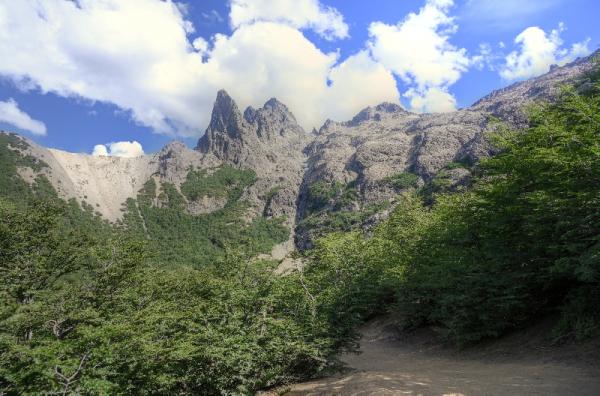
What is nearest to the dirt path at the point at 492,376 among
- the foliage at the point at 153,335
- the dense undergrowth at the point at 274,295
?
the dense undergrowth at the point at 274,295

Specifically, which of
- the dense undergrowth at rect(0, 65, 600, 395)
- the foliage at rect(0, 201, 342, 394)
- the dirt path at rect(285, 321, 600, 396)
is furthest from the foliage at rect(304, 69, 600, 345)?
the foliage at rect(0, 201, 342, 394)

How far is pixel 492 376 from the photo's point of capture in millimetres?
12602

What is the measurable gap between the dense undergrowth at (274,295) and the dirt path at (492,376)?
94cm

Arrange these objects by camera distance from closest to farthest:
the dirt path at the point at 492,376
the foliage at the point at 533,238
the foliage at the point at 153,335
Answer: the dirt path at the point at 492,376 → the foliage at the point at 153,335 → the foliage at the point at 533,238

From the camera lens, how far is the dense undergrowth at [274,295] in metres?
12.4

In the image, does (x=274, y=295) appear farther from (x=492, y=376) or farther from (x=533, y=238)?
(x=533, y=238)

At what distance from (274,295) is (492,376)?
8355mm

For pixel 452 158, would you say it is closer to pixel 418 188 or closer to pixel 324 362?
pixel 418 188

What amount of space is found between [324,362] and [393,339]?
577 inches

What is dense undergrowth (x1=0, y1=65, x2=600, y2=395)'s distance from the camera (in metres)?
12.4

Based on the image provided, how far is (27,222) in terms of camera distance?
23.1m

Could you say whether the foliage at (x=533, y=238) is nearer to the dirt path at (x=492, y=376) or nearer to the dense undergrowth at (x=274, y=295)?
the dense undergrowth at (x=274, y=295)

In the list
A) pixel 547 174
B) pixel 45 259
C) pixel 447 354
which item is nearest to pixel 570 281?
pixel 547 174

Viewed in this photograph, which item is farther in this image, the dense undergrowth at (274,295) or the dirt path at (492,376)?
the dense undergrowth at (274,295)
